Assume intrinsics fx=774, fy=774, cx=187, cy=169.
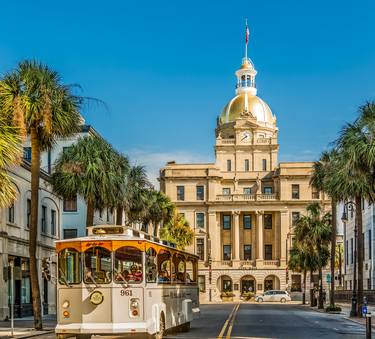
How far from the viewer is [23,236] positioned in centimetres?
4291

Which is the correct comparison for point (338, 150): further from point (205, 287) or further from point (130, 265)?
point (205, 287)

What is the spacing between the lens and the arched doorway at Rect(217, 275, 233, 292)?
114m

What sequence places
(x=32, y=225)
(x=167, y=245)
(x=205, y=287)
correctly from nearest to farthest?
(x=167, y=245) < (x=32, y=225) < (x=205, y=287)

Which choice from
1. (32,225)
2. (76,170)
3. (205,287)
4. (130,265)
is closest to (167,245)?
(130,265)

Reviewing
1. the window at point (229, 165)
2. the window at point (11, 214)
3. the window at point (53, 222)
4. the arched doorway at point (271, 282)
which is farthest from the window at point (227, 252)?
the window at point (11, 214)

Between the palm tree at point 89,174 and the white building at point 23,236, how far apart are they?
2.65 meters

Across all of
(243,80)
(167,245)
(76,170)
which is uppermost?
(243,80)

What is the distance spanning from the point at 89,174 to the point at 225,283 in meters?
77.4

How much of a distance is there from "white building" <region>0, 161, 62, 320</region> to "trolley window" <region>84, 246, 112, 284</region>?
13.7m

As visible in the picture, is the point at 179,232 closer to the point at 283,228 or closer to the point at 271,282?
the point at 271,282

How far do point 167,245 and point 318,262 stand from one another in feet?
152

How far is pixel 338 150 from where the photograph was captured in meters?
42.7

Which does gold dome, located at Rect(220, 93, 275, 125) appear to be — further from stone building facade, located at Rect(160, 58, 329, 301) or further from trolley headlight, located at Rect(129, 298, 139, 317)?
trolley headlight, located at Rect(129, 298, 139, 317)

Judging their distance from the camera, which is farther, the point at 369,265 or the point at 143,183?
the point at 369,265
